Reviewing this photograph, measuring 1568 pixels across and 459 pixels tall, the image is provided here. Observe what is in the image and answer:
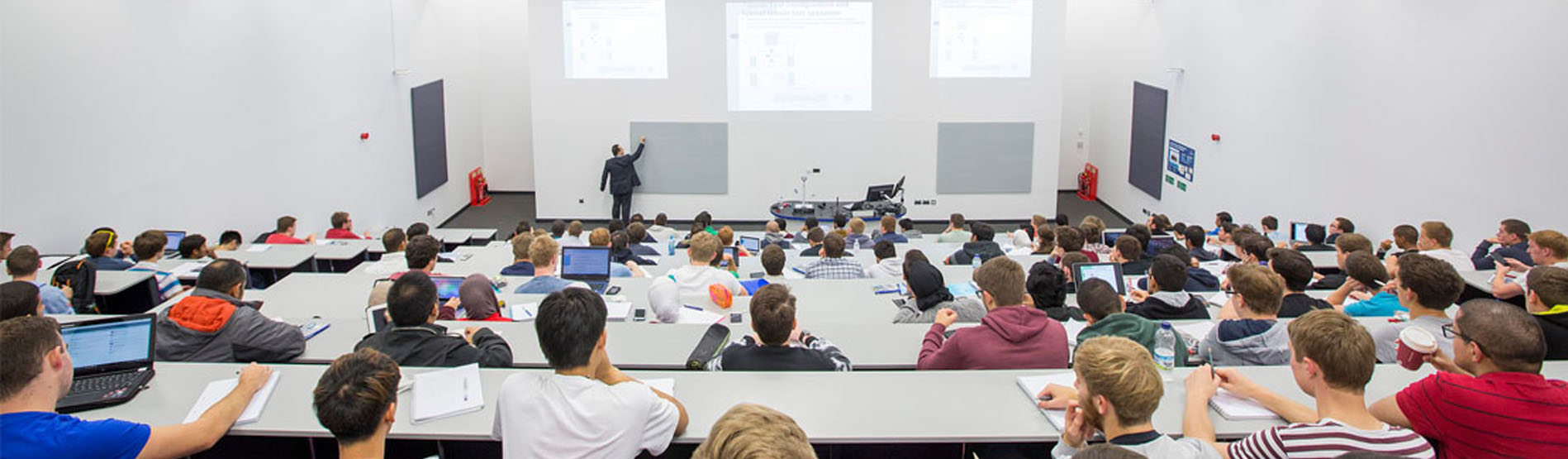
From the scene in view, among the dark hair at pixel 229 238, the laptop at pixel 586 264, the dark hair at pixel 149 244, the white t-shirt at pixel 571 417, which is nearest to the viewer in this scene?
→ the white t-shirt at pixel 571 417

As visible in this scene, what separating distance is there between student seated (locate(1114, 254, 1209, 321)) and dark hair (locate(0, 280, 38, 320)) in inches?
189

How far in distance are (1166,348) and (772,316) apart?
1420 millimetres

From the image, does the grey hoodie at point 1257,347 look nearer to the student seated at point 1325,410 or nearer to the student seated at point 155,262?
the student seated at point 1325,410

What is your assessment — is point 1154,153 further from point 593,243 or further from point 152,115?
point 152,115

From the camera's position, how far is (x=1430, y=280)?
371 centimetres

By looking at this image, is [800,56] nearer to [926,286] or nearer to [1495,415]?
[926,286]

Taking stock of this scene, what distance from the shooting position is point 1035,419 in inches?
118

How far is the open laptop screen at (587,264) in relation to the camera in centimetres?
587

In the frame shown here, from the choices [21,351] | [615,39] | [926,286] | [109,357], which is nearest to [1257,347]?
[926,286]

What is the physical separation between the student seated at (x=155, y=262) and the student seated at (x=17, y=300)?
1799 millimetres

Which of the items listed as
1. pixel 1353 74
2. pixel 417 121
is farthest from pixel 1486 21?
pixel 417 121

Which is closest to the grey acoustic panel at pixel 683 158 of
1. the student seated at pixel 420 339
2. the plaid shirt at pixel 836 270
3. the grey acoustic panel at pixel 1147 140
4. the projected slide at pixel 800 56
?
the projected slide at pixel 800 56

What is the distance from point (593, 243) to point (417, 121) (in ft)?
20.1

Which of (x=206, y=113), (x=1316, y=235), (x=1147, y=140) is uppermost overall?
(x=206, y=113)
